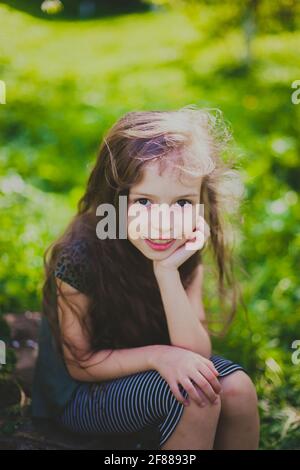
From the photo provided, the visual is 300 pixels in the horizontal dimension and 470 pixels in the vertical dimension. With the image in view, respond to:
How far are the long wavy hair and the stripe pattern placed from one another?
106 mm

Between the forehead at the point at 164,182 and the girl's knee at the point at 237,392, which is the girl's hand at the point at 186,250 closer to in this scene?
the forehead at the point at 164,182

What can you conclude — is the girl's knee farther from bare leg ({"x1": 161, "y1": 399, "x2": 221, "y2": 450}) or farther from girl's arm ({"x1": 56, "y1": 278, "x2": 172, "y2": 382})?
girl's arm ({"x1": 56, "y1": 278, "x2": 172, "y2": 382})

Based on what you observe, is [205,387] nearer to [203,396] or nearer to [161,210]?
[203,396]

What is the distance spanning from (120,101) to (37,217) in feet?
3.84

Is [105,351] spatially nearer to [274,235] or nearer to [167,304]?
[167,304]

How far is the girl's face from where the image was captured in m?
1.36

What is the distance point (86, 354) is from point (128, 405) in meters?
0.15

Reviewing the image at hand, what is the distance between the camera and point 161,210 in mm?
1368

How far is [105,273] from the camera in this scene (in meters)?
1.50

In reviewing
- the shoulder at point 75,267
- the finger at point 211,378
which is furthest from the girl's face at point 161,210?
the finger at point 211,378

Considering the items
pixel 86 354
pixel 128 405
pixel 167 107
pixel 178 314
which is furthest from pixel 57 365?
pixel 167 107

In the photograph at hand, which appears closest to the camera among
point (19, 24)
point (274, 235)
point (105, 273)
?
point (105, 273)

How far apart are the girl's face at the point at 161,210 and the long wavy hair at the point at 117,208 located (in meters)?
0.02

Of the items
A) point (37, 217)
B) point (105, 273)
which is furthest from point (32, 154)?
point (105, 273)
